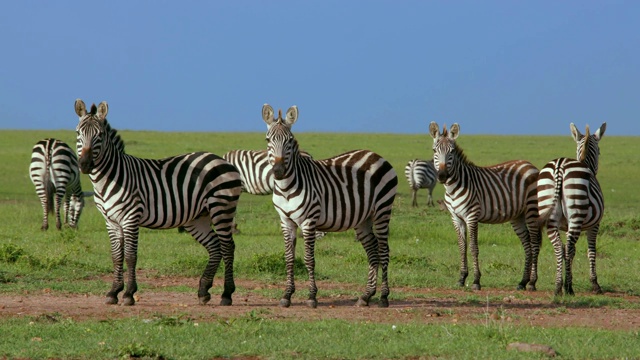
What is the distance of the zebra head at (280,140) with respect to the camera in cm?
1034

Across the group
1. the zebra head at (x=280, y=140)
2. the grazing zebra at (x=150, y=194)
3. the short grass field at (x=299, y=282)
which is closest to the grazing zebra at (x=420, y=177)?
the short grass field at (x=299, y=282)

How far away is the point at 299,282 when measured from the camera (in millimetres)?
13203

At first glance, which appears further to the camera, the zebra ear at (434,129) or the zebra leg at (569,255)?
the zebra ear at (434,129)

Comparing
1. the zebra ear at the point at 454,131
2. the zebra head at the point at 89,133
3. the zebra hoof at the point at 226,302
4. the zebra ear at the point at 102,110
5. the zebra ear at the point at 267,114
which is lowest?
the zebra hoof at the point at 226,302

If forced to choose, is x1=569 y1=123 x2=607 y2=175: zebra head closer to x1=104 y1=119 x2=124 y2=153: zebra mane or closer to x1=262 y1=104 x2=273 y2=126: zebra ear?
x1=262 y1=104 x2=273 y2=126: zebra ear

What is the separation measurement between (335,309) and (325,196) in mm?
1358

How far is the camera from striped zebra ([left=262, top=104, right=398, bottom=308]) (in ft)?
34.3

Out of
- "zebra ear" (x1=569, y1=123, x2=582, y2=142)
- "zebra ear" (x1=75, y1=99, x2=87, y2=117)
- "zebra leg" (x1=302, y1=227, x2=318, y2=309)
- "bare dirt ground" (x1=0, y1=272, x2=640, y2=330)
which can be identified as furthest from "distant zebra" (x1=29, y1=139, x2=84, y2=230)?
"zebra ear" (x1=569, y1=123, x2=582, y2=142)

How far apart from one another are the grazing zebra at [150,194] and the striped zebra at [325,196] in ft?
2.46

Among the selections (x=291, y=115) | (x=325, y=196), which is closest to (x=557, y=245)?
(x=325, y=196)

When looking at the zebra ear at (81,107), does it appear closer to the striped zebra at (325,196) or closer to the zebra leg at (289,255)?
the striped zebra at (325,196)

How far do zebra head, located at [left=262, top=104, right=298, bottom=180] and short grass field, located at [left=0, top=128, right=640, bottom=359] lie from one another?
1889 millimetres

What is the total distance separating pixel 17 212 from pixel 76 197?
3.16 meters

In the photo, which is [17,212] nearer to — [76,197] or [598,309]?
[76,197]
